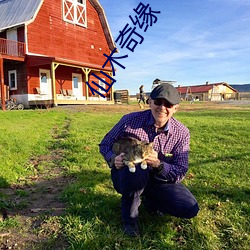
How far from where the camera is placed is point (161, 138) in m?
3.01

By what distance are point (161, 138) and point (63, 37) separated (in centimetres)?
2062

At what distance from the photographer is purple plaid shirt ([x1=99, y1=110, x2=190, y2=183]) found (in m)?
3.00

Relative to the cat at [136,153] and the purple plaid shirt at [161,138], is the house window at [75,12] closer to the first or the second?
the purple plaid shirt at [161,138]

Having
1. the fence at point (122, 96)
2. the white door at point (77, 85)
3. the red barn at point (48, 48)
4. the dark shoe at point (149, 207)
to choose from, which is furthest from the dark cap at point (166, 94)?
the fence at point (122, 96)

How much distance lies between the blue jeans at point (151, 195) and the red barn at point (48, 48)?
16.2 metres

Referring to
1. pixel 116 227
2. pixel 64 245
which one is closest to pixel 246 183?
pixel 116 227

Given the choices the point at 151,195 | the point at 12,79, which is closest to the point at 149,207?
the point at 151,195

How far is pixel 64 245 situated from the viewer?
267 cm

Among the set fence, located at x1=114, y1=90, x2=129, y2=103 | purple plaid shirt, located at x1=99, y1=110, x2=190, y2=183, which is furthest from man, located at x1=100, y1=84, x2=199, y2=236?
fence, located at x1=114, y1=90, x2=129, y2=103

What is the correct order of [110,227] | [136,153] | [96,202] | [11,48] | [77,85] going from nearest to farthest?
[136,153], [110,227], [96,202], [11,48], [77,85]

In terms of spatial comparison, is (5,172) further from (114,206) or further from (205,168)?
(205,168)

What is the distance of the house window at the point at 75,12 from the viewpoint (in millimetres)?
22069

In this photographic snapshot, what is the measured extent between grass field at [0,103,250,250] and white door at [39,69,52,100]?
14644 mm

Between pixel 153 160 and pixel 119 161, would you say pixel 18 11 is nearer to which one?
pixel 119 161
